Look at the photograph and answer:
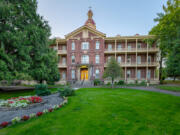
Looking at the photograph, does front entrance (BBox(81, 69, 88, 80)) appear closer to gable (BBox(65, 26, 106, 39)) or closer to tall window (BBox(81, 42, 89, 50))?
tall window (BBox(81, 42, 89, 50))

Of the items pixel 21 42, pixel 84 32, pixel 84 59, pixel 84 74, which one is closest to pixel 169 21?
pixel 84 32

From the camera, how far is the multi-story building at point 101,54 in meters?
22.6

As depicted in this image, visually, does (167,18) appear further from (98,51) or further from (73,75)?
(73,75)

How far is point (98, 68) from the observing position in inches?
912

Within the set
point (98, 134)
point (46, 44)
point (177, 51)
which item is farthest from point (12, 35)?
point (177, 51)

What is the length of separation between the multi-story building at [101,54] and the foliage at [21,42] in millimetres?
10575

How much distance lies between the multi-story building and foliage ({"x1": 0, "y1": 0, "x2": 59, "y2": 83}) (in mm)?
10575

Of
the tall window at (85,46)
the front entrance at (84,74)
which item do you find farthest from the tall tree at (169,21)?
the front entrance at (84,74)

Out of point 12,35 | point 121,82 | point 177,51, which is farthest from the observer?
point 121,82

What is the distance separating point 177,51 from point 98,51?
52.5 feet

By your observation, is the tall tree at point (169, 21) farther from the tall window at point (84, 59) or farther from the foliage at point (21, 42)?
the foliage at point (21, 42)

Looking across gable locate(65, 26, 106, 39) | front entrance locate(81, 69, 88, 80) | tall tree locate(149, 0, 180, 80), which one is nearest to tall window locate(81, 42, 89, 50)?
gable locate(65, 26, 106, 39)

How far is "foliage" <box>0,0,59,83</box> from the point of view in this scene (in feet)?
30.9

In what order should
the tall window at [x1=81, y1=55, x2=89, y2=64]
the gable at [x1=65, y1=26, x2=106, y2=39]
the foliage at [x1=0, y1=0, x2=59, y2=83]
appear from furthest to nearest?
1. the tall window at [x1=81, y1=55, x2=89, y2=64]
2. the gable at [x1=65, y1=26, x2=106, y2=39]
3. the foliage at [x1=0, y1=0, x2=59, y2=83]
